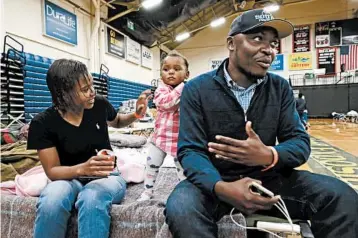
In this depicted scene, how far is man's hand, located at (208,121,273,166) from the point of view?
0.86m

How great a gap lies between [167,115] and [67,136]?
0.64 m

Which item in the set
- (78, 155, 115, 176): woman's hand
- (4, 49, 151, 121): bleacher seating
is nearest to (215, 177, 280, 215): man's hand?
(78, 155, 115, 176): woman's hand

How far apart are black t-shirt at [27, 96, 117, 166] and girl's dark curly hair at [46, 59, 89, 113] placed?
0.18 feet

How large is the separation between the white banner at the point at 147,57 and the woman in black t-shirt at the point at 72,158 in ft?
27.4

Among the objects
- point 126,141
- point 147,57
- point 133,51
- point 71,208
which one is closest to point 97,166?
point 71,208

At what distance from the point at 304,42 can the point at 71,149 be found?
40.4 ft

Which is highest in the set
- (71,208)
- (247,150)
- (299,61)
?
(299,61)

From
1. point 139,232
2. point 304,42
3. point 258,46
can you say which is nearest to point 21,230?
point 139,232

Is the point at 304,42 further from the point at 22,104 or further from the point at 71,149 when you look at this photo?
the point at 71,149

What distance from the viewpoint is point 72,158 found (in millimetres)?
1270

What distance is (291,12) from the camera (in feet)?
39.5

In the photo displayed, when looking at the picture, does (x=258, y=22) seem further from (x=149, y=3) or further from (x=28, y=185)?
(x=149, y=3)

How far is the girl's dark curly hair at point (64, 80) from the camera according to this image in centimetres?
124

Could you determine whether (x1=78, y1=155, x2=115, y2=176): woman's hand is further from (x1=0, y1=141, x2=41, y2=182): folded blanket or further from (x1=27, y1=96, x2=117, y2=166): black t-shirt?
(x1=0, y1=141, x2=41, y2=182): folded blanket
